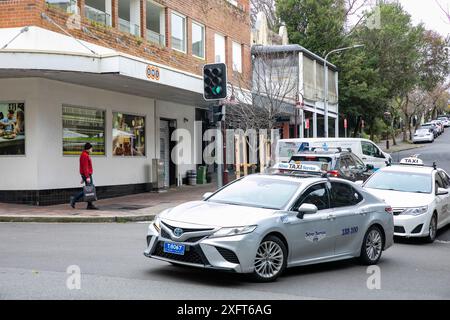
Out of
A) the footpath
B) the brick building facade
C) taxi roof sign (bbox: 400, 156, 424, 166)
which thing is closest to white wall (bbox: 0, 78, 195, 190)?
the brick building facade

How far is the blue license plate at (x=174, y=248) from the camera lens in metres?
7.36

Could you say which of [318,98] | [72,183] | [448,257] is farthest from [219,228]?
[318,98]

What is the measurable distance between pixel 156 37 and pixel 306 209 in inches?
630

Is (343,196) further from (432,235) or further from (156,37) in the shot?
(156,37)

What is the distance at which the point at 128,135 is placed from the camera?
21094 millimetres

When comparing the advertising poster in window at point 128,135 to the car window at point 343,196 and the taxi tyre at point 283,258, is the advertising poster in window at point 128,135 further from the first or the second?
the taxi tyre at point 283,258

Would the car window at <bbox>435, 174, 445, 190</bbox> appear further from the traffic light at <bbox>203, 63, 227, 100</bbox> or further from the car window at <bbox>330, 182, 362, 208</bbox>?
the traffic light at <bbox>203, 63, 227, 100</bbox>

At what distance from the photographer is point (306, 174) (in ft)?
30.5

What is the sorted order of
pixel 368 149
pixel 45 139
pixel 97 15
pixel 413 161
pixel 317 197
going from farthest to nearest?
1. pixel 368 149
2. pixel 97 15
3. pixel 413 161
4. pixel 45 139
5. pixel 317 197

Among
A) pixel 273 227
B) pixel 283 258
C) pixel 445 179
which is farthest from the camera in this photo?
pixel 445 179

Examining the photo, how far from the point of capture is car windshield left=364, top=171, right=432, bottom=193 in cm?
1280

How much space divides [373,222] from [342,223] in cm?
83

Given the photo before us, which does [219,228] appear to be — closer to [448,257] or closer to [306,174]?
[306,174]

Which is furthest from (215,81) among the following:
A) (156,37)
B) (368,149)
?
(368,149)
